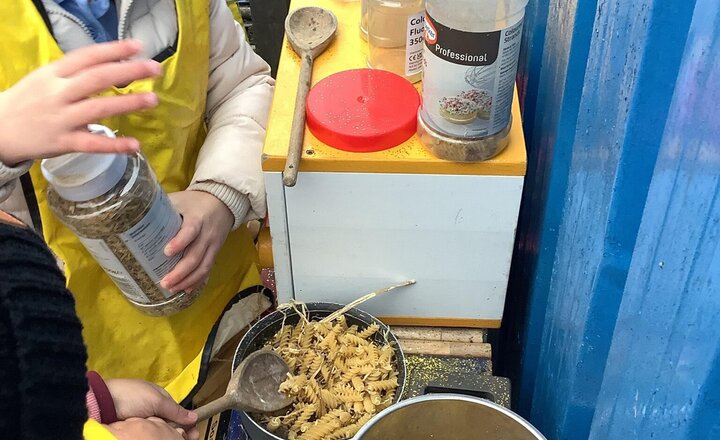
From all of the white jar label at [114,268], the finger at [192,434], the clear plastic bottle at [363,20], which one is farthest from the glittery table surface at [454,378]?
the clear plastic bottle at [363,20]

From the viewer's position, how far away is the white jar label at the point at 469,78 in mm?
774

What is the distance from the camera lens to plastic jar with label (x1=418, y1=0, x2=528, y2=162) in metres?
0.77

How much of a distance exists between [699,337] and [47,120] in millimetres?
602

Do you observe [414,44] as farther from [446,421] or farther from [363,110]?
[446,421]

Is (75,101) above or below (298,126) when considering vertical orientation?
above

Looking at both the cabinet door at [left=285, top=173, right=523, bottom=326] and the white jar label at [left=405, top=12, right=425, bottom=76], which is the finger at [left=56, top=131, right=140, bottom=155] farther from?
the white jar label at [left=405, top=12, right=425, bottom=76]

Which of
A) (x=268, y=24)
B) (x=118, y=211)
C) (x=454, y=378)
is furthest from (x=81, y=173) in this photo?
(x=268, y=24)

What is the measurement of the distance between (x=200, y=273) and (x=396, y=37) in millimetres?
A: 431

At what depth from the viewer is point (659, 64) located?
55cm

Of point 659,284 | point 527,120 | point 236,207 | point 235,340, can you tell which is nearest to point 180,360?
point 235,340

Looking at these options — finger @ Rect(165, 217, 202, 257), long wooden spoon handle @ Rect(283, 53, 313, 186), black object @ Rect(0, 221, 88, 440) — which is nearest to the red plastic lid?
long wooden spoon handle @ Rect(283, 53, 313, 186)

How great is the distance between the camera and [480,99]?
82 cm

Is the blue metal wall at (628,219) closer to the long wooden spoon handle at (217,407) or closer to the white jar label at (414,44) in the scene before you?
the white jar label at (414,44)

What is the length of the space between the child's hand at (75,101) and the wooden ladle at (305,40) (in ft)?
0.79
